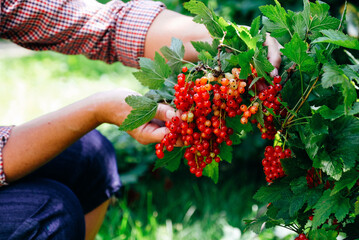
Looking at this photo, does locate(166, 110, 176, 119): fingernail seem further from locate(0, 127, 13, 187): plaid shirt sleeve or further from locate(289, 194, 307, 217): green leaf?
locate(0, 127, 13, 187): plaid shirt sleeve

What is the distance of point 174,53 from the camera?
3.44 ft

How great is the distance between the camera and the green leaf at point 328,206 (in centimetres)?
81

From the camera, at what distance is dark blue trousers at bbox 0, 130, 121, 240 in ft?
4.31

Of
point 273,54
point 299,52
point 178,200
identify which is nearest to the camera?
point 299,52

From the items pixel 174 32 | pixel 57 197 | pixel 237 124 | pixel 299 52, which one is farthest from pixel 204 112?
pixel 57 197

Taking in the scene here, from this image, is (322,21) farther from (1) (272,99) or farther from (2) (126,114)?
(2) (126,114)

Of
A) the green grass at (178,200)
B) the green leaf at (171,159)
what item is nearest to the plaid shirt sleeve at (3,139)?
the green leaf at (171,159)

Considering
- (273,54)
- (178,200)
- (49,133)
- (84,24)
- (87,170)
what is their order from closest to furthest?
(273,54)
(49,133)
(84,24)
(87,170)
(178,200)

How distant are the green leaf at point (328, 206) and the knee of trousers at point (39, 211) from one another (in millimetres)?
848

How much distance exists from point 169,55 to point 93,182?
88 cm

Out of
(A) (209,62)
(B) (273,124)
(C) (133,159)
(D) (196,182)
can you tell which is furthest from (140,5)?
(D) (196,182)

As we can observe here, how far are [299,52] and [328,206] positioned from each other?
295 millimetres

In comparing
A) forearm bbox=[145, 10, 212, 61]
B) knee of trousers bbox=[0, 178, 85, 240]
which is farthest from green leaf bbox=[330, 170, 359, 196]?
knee of trousers bbox=[0, 178, 85, 240]

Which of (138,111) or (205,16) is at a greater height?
(205,16)
